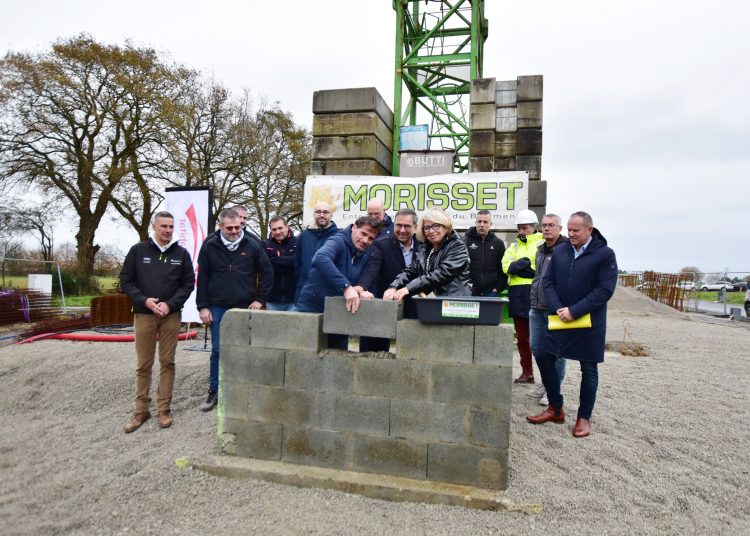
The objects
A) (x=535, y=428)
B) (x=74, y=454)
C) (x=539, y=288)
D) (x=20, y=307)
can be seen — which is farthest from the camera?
(x=20, y=307)

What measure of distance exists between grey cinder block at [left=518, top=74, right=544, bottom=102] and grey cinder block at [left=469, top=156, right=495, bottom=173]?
3.81 feet

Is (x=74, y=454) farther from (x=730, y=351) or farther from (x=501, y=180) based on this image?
(x=730, y=351)

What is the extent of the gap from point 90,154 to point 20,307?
37.8 ft

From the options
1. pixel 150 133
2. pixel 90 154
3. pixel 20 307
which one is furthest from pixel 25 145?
pixel 20 307

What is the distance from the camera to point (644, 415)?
457cm

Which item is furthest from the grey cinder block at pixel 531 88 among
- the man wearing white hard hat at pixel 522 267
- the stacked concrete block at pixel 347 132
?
the man wearing white hard hat at pixel 522 267

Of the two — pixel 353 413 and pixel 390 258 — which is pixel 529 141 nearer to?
pixel 390 258

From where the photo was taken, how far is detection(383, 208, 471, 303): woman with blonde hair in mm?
3428

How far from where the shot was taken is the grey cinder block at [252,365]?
352 cm

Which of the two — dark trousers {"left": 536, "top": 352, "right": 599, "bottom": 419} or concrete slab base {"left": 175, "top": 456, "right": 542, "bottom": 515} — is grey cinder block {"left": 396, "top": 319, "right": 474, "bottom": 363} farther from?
dark trousers {"left": 536, "top": 352, "right": 599, "bottom": 419}

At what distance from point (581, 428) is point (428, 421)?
1.60m

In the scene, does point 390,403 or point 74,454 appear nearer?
point 390,403

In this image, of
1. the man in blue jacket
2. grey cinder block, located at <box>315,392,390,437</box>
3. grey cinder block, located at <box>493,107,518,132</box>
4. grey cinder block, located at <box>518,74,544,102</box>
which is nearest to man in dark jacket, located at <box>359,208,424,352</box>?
the man in blue jacket

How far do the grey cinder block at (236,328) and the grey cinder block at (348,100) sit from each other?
5.60m
